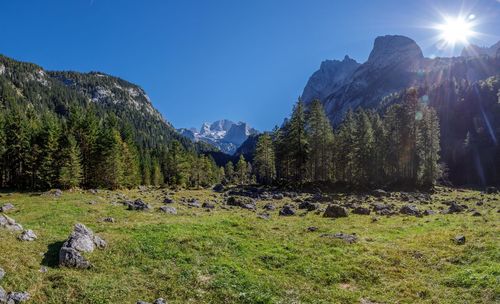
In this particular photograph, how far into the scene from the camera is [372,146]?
3049 inches

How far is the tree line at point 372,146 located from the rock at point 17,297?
2615 inches

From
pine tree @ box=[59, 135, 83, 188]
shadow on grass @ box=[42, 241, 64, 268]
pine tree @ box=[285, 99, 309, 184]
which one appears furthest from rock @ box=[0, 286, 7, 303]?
pine tree @ box=[285, 99, 309, 184]

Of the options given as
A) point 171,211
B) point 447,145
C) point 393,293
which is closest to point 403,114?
point 171,211

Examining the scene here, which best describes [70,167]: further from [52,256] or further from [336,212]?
[336,212]

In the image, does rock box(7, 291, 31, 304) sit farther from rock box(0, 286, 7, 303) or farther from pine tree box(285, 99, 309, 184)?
pine tree box(285, 99, 309, 184)

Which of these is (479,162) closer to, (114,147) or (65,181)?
(114,147)

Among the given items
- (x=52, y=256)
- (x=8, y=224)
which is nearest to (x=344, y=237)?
(x=52, y=256)

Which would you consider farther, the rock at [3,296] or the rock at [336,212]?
the rock at [336,212]

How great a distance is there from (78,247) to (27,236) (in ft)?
13.7

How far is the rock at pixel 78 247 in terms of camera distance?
53.2 ft

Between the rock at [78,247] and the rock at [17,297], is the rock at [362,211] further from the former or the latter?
the rock at [17,297]

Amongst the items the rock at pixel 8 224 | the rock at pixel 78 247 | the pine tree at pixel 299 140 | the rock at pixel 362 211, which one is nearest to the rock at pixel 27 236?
the rock at pixel 8 224

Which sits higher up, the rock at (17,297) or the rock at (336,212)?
the rock at (336,212)

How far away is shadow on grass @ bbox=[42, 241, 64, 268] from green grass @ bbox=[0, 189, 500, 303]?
5 centimetres
